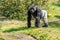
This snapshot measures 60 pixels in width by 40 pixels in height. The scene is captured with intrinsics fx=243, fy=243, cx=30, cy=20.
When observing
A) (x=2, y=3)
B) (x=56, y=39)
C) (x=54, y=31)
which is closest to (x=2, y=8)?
(x=2, y=3)

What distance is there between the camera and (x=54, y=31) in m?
12.1

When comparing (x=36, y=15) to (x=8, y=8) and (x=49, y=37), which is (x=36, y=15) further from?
(x=8, y=8)

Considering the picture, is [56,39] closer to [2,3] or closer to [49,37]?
[49,37]

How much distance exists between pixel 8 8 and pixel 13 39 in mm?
10128

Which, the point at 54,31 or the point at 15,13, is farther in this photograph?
the point at 15,13

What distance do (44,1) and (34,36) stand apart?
10341mm

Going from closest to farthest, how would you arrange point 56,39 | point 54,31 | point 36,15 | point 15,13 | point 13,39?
point 13,39 → point 56,39 → point 54,31 → point 36,15 → point 15,13

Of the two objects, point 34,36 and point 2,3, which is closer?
point 34,36

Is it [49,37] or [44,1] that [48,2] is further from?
[49,37]

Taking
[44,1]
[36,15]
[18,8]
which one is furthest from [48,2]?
[36,15]

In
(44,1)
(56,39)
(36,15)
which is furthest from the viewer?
(44,1)

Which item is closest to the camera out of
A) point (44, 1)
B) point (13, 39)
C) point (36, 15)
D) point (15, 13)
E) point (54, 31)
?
point (13, 39)

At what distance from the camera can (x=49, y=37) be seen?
1073 cm

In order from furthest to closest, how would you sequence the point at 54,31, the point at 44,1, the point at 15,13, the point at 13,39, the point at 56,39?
1. the point at 44,1
2. the point at 15,13
3. the point at 54,31
4. the point at 56,39
5. the point at 13,39
